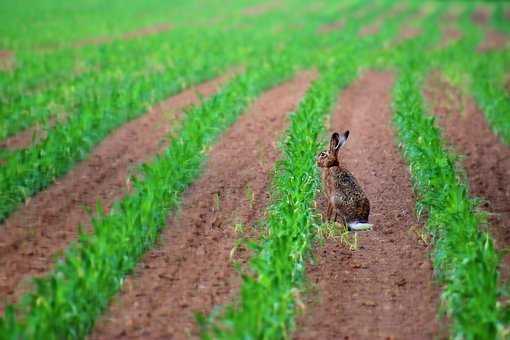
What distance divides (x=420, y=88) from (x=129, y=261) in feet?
39.8

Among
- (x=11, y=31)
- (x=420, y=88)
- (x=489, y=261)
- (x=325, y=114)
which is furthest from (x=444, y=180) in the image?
(x=11, y=31)

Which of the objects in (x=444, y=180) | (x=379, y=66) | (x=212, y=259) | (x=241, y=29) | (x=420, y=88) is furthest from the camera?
(x=241, y=29)

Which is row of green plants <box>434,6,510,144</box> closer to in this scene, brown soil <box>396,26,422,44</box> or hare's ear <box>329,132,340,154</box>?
brown soil <box>396,26,422,44</box>

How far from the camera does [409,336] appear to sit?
6.72 m

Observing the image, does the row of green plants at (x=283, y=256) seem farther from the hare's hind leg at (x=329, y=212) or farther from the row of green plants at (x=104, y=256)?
the row of green plants at (x=104, y=256)

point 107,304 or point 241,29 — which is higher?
point 241,29

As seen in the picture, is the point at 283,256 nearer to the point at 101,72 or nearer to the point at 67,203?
the point at 67,203

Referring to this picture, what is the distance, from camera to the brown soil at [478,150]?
9.98 metres

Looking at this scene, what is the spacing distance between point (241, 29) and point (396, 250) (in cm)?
2496

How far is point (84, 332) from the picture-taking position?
645 centimetres

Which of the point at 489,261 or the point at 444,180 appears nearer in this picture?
the point at 489,261

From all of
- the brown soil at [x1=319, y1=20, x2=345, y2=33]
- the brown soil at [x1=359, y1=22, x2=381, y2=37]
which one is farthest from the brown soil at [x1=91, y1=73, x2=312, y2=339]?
the brown soil at [x1=319, y1=20, x2=345, y2=33]

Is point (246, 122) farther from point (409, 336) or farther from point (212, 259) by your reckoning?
point (409, 336)

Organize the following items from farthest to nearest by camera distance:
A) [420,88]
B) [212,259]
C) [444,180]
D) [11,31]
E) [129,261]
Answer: [11,31], [420,88], [444,180], [212,259], [129,261]
